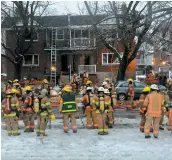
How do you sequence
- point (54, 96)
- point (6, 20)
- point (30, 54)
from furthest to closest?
point (30, 54)
point (6, 20)
point (54, 96)

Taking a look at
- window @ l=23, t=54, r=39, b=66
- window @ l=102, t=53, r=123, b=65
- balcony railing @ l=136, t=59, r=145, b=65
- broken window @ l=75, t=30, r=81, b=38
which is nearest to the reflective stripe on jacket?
broken window @ l=75, t=30, r=81, b=38

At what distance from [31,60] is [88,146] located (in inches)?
1127

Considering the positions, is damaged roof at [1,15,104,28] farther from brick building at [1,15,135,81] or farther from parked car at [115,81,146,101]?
parked car at [115,81,146,101]

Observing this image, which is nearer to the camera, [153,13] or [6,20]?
[153,13]

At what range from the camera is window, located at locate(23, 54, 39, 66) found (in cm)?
3706

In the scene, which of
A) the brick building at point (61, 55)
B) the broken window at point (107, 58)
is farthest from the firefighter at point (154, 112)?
the broken window at point (107, 58)

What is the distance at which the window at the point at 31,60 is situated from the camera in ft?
122

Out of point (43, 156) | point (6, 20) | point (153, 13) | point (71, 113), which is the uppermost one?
point (6, 20)

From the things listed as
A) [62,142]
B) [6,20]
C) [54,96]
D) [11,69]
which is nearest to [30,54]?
[11,69]

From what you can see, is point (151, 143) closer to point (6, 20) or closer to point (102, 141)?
point (102, 141)

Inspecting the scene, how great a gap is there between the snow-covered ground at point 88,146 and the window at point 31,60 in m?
25.7

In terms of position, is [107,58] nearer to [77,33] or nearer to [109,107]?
[77,33]

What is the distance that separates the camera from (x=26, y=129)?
11.5 meters

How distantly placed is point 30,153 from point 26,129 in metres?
2.79
